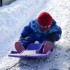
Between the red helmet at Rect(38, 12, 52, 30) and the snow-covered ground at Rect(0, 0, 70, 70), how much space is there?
437 mm

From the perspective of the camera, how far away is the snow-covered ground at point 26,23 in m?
4.38

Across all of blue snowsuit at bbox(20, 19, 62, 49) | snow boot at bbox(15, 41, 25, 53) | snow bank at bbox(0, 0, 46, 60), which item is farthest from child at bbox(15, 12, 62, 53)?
snow bank at bbox(0, 0, 46, 60)

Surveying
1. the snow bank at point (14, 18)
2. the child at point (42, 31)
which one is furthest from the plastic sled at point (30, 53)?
the snow bank at point (14, 18)

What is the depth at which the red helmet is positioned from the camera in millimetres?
4875

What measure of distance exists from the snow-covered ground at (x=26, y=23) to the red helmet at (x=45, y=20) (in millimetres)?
437

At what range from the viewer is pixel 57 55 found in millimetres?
4672

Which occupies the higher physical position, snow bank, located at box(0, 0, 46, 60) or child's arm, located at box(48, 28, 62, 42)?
snow bank, located at box(0, 0, 46, 60)

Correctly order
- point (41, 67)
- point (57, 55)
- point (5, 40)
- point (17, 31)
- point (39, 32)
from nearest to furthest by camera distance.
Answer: point (41, 67) → point (57, 55) → point (39, 32) → point (5, 40) → point (17, 31)

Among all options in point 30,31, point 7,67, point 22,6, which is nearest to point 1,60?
point 7,67

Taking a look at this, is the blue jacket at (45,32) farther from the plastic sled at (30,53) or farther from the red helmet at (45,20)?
the plastic sled at (30,53)

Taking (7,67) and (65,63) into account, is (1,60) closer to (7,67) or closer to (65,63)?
(7,67)

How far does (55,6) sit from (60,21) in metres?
1.42

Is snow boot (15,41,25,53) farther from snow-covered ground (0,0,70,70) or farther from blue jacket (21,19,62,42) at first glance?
blue jacket (21,19,62,42)

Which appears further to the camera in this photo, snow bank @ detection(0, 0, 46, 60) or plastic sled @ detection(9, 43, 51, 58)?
snow bank @ detection(0, 0, 46, 60)
